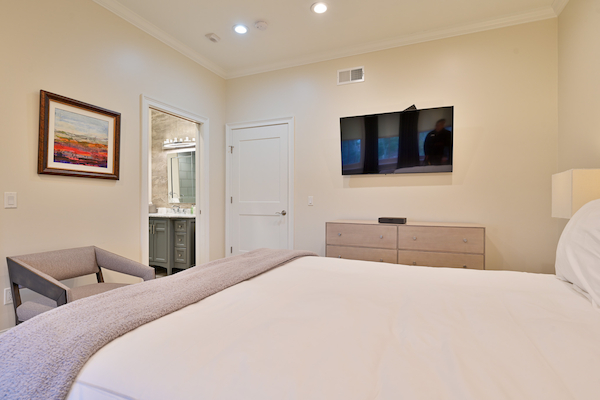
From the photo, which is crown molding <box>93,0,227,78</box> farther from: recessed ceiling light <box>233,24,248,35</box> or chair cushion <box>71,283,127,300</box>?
chair cushion <box>71,283,127,300</box>

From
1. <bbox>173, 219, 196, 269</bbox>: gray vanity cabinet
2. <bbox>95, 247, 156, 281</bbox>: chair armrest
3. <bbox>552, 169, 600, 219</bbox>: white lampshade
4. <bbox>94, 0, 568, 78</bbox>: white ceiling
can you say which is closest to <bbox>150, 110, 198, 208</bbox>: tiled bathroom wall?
<bbox>173, 219, 196, 269</bbox>: gray vanity cabinet

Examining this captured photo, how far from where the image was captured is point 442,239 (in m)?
2.90

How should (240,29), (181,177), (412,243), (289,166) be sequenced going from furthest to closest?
(181,177)
(289,166)
(240,29)
(412,243)

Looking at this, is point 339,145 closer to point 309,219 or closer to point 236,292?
point 309,219

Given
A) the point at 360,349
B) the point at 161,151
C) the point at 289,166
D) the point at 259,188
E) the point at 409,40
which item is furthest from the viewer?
the point at 161,151

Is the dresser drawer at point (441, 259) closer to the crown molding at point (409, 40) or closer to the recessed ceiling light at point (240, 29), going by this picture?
the crown molding at point (409, 40)

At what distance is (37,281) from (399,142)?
3.32m

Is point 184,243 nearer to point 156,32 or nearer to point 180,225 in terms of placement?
point 180,225

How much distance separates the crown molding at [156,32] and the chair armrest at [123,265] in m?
2.23

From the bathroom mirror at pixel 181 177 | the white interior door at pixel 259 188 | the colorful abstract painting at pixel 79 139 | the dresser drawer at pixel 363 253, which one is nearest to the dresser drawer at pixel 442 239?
the dresser drawer at pixel 363 253

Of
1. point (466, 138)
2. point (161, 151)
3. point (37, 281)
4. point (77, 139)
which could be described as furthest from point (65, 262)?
point (466, 138)

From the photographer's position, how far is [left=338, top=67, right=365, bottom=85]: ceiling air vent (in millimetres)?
3689

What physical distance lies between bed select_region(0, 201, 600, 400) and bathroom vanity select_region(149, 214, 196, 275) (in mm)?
3176

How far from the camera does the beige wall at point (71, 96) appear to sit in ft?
7.18
